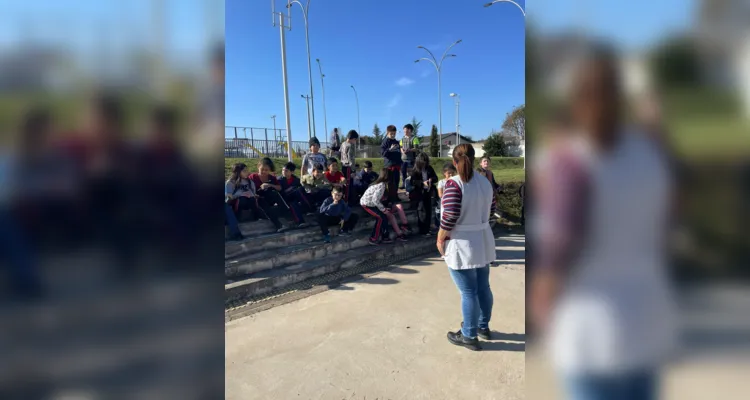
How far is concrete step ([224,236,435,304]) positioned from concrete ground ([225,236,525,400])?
574mm

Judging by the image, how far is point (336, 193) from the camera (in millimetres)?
6203

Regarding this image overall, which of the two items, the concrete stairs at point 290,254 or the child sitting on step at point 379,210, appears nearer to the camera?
the concrete stairs at point 290,254

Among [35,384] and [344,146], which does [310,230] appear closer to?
[344,146]

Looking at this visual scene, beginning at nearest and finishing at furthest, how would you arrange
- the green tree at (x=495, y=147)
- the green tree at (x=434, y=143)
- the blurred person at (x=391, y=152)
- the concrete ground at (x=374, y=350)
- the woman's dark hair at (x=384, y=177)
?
the concrete ground at (x=374, y=350), the woman's dark hair at (x=384, y=177), the blurred person at (x=391, y=152), the green tree at (x=495, y=147), the green tree at (x=434, y=143)

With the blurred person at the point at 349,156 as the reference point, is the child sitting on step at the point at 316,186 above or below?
below

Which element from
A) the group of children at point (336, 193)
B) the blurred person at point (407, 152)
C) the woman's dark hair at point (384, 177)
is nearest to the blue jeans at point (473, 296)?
the group of children at point (336, 193)

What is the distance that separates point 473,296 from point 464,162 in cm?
114

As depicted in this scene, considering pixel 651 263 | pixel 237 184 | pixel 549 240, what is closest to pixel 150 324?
pixel 549 240

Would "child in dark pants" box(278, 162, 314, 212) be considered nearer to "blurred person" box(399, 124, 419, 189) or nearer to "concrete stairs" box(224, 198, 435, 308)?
"concrete stairs" box(224, 198, 435, 308)

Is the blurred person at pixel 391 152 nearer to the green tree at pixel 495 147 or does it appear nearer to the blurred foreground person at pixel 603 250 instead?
the blurred foreground person at pixel 603 250

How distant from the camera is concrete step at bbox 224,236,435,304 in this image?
4.45 metres

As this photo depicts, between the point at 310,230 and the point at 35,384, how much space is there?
568 cm

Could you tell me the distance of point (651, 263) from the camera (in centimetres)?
67

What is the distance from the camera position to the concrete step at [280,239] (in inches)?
201
